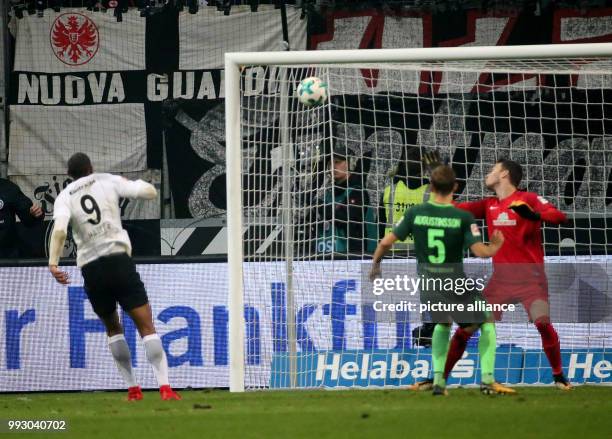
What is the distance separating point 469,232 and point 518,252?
3.87ft

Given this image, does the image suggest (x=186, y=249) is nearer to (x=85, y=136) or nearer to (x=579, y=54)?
(x=85, y=136)

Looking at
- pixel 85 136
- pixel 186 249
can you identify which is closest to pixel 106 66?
pixel 85 136

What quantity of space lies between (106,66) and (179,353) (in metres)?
5.05

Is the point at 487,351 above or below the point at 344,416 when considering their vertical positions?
above

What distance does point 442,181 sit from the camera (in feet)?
27.3

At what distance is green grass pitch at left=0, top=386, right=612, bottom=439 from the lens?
638 cm

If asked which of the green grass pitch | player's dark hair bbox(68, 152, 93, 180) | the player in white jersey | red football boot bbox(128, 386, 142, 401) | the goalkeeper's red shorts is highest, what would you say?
player's dark hair bbox(68, 152, 93, 180)

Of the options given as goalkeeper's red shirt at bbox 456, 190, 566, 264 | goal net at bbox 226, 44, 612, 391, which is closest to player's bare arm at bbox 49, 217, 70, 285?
goal net at bbox 226, 44, 612, 391

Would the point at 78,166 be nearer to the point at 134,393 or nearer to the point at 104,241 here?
the point at 104,241

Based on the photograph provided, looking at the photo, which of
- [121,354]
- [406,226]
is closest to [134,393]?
[121,354]

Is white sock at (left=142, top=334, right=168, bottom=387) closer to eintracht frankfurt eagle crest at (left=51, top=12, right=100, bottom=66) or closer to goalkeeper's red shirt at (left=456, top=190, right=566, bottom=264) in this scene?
goalkeeper's red shirt at (left=456, top=190, right=566, bottom=264)

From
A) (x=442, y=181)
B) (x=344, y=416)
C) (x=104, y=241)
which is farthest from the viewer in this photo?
(x=104, y=241)

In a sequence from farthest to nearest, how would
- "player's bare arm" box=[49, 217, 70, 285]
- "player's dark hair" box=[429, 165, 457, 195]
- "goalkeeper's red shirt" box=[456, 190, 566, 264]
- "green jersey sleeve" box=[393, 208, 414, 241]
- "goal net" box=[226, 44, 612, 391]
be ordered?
"goal net" box=[226, 44, 612, 391]
"goalkeeper's red shirt" box=[456, 190, 566, 264]
"player's bare arm" box=[49, 217, 70, 285]
"green jersey sleeve" box=[393, 208, 414, 241]
"player's dark hair" box=[429, 165, 457, 195]

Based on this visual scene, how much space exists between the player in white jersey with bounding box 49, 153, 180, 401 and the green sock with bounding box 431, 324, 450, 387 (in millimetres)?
1897
